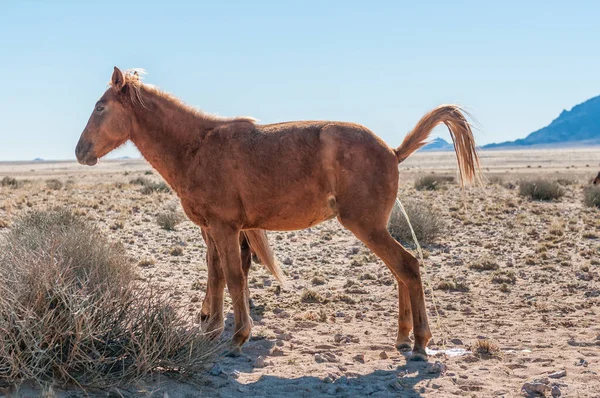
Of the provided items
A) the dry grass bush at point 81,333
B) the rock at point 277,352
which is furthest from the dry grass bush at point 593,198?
the dry grass bush at point 81,333

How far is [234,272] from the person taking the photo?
729cm

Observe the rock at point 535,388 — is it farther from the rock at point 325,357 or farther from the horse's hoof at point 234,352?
the horse's hoof at point 234,352

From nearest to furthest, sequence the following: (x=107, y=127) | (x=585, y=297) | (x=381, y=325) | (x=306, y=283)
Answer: (x=107, y=127) → (x=381, y=325) → (x=585, y=297) → (x=306, y=283)

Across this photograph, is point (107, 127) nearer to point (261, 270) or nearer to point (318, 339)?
point (318, 339)

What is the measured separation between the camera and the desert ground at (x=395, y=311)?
20.7ft

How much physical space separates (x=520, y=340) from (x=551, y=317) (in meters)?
1.40

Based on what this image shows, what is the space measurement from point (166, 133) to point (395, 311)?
410cm

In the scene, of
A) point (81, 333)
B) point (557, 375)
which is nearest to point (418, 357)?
point (557, 375)

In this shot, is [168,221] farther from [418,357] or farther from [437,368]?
[437,368]

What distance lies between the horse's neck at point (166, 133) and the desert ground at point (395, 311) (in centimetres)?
155

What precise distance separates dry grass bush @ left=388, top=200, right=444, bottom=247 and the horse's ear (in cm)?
965

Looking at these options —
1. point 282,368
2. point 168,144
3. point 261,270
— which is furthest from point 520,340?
point 261,270

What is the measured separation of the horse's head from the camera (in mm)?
7512

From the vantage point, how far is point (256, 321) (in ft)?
29.6
